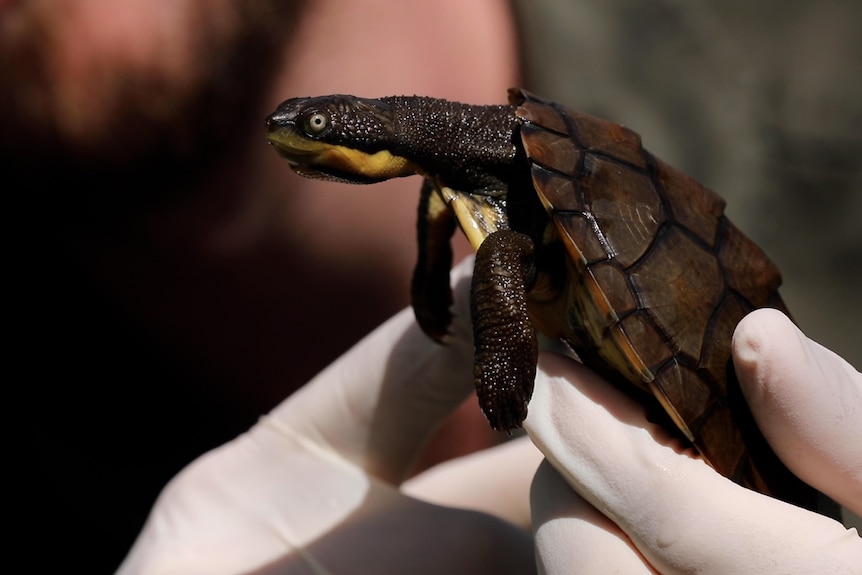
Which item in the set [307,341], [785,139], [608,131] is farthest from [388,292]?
[785,139]

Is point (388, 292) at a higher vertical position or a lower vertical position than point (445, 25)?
lower

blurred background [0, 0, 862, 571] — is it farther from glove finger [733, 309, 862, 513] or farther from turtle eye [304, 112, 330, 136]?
glove finger [733, 309, 862, 513]

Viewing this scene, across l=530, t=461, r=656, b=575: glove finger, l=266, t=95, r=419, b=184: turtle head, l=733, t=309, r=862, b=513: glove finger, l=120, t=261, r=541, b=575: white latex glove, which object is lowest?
l=120, t=261, r=541, b=575: white latex glove

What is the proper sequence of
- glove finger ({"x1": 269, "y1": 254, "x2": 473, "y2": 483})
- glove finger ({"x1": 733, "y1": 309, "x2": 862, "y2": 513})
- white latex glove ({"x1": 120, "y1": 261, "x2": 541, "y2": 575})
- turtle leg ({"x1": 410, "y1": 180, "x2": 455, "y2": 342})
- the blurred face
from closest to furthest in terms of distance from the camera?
glove finger ({"x1": 733, "y1": 309, "x2": 862, "y2": 513}) < turtle leg ({"x1": 410, "y1": 180, "x2": 455, "y2": 342}) < white latex glove ({"x1": 120, "y1": 261, "x2": 541, "y2": 575}) < glove finger ({"x1": 269, "y1": 254, "x2": 473, "y2": 483}) < the blurred face

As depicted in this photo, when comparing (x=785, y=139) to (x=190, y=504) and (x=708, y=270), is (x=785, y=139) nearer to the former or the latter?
(x=708, y=270)

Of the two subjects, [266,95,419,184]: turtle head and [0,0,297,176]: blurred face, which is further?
[0,0,297,176]: blurred face

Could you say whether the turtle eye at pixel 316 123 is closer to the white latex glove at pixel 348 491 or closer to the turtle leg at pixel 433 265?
the turtle leg at pixel 433 265

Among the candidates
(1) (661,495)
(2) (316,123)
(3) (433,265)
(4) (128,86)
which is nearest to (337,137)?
(2) (316,123)

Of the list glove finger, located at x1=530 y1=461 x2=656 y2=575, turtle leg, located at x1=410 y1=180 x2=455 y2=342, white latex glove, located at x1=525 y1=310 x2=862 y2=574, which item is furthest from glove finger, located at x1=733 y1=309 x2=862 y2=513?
turtle leg, located at x1=410 y1=180 x2=455 y2=342
